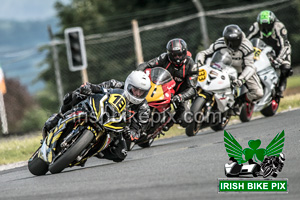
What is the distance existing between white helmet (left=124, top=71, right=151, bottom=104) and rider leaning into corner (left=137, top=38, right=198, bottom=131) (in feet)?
6.50

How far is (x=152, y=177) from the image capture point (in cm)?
648

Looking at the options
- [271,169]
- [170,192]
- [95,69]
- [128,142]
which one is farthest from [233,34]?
[95,69]

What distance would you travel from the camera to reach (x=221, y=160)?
7.28 m

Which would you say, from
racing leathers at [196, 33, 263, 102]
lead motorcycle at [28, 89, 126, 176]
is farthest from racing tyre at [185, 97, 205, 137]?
lead motorcycle at [28, 89, 126, 176]

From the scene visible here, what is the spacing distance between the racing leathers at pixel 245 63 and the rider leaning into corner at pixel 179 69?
139 cm

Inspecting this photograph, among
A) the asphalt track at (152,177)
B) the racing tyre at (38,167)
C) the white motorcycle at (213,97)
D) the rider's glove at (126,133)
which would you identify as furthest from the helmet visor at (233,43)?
the racing tyre at (38,167)

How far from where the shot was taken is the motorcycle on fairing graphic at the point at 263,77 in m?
12.9

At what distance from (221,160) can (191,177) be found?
1124mm

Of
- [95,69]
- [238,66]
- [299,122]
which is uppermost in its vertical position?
[238,66]

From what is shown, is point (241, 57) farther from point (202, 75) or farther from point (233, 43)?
point (202, 75)

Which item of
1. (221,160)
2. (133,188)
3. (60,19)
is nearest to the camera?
(133,188)

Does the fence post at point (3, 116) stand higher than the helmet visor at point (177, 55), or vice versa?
the helmet visor at point (177, 55)

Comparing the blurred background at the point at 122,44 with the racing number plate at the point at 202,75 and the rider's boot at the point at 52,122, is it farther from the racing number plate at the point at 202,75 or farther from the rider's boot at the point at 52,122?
the rider's boot at the point at 52,122

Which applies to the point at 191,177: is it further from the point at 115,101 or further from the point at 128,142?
the point at 128,142
